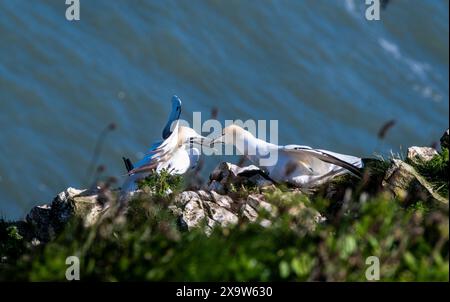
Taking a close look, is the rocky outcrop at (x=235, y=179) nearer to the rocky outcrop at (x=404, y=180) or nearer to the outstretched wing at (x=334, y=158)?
the outstretched wing at (x=334, y=158)

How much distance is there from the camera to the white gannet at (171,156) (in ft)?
36.4

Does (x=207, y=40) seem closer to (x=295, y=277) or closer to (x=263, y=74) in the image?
(x=263, y=74)

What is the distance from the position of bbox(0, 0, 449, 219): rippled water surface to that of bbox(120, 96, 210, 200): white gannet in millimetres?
7306

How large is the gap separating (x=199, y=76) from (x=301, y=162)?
12.8 meters

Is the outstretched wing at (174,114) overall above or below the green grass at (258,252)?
above

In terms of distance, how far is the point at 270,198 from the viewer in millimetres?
7680

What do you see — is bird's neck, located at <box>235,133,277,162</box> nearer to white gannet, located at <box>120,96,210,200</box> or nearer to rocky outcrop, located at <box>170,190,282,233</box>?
white gannet, located at <box>120,96,210,200</box>

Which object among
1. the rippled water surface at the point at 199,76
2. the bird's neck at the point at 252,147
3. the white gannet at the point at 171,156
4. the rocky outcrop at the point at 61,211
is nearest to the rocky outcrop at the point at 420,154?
the bird's neck at the point at 252,147

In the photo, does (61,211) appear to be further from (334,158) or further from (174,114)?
(334,158)

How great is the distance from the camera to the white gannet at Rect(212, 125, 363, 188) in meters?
10.7

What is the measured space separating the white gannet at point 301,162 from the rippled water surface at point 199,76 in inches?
321

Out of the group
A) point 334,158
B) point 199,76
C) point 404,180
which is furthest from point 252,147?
point 199,76

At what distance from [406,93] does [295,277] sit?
816 inches

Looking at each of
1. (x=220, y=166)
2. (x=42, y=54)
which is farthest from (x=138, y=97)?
(x=220, y=166)
